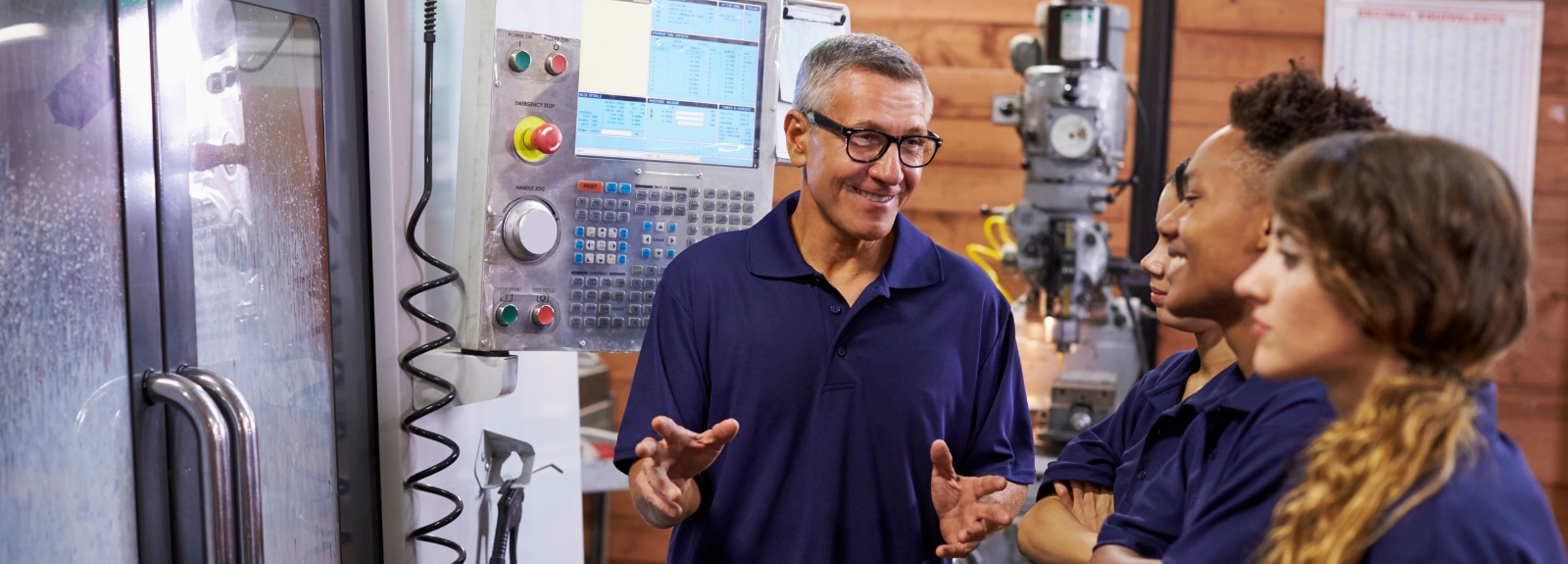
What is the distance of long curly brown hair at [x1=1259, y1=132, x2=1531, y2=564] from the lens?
73 centimetres

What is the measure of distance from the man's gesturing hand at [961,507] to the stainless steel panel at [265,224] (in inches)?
33.2

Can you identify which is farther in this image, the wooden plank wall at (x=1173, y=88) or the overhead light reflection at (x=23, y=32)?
the wooden plank wall at (x=1173, y=88)

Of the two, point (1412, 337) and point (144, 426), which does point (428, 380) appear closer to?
point (144, 426)

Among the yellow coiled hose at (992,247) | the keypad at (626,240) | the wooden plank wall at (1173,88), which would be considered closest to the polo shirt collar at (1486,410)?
the keypad at (626,240)

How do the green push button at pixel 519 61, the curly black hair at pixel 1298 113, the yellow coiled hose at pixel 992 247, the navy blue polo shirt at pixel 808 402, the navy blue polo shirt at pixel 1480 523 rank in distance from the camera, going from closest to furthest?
the navy blue polo shirt at pixel 1480 523 < the curly black hair at pixel 1298 113 < the navy blue polo shirt at pixel 808 402 < the green push button at pixel 519 61 < the yellow coiled hose at pixel 992 247

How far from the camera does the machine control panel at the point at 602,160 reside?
5.63 ft

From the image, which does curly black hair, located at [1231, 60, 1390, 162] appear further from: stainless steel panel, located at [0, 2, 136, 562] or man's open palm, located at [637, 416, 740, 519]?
stainless steel panel, located at [0, 2, 136, 562]

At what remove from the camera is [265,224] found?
1520 mm

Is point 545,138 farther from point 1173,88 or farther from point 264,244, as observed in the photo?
point 1173,88

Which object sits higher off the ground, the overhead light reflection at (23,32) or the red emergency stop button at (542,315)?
the overhead light reflection at (23,32)

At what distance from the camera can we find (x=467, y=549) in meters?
1.94

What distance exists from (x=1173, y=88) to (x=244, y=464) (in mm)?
2903

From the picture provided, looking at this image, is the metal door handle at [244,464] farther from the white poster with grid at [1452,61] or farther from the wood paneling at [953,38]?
the white poster with grid at [1452,61]

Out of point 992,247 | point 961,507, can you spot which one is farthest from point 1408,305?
point 992,247
